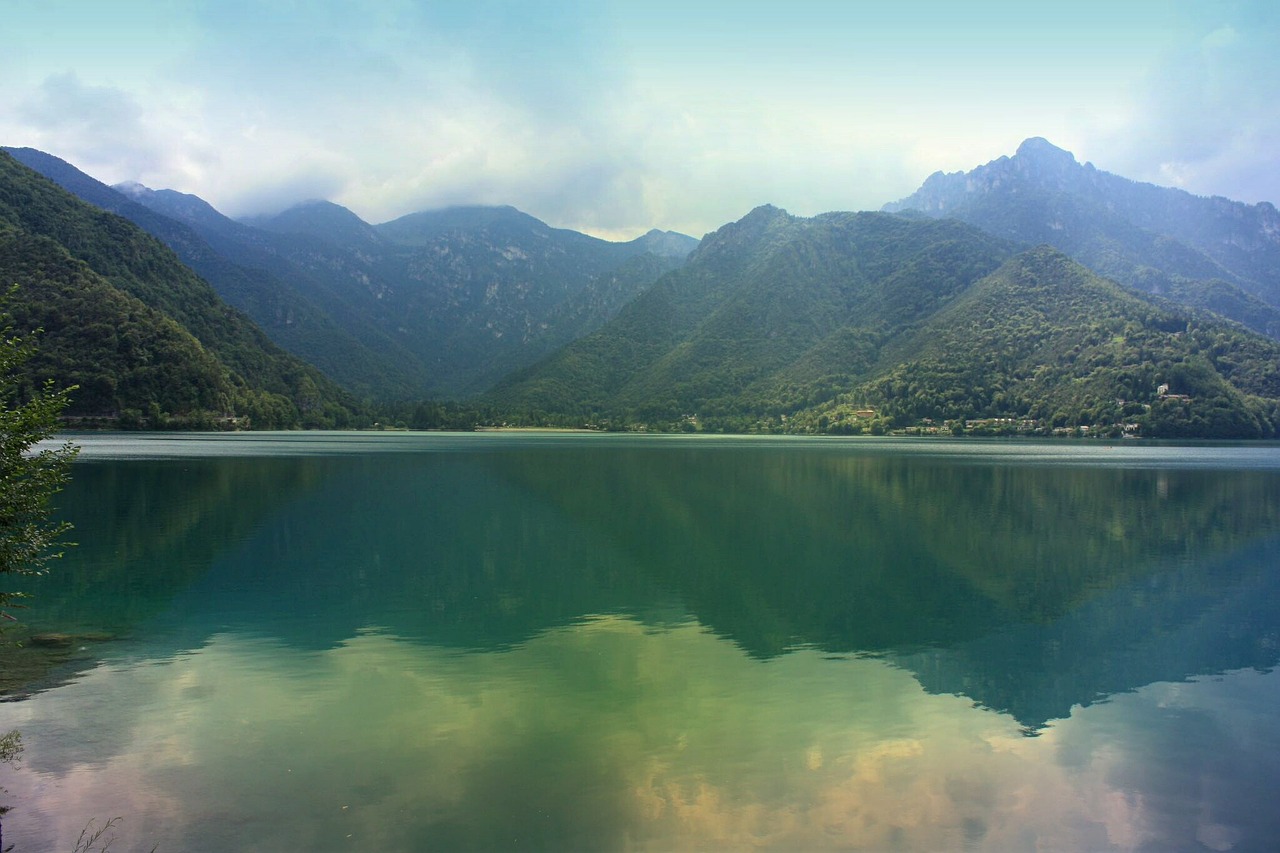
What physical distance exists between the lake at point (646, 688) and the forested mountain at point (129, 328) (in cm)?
7281

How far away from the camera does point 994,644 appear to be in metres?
15.1

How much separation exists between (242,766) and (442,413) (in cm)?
17588

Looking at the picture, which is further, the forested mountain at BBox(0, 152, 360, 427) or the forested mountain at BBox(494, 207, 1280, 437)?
the forested mountain at BBox(494, 207, 1280, 437)

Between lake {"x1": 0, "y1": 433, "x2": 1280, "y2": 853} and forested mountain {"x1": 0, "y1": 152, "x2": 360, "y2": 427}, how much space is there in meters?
72.8

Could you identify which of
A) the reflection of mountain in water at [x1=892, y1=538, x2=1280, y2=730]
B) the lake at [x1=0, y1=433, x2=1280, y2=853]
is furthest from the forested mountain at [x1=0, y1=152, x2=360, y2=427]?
the reflection of mountain in water at [x1=892, y1=538, x2=1280, y2=730]

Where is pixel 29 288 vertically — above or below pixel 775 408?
above

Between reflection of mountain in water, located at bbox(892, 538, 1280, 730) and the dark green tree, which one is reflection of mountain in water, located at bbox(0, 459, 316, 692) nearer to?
the dark green tree

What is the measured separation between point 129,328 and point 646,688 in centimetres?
11949

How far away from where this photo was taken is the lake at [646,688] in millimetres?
8000

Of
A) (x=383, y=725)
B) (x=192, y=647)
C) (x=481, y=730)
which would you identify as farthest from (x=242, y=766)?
(x=192, y=647)

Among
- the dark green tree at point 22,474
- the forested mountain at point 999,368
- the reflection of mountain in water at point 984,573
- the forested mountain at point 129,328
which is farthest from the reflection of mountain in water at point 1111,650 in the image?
the forested mountain at point 999,368

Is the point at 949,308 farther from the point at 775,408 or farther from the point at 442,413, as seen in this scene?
the point at 442,413

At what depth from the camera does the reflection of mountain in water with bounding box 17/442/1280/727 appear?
1502 centimetres

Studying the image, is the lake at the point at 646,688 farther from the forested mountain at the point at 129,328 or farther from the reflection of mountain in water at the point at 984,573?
the forested mountain at the point at 129,328
